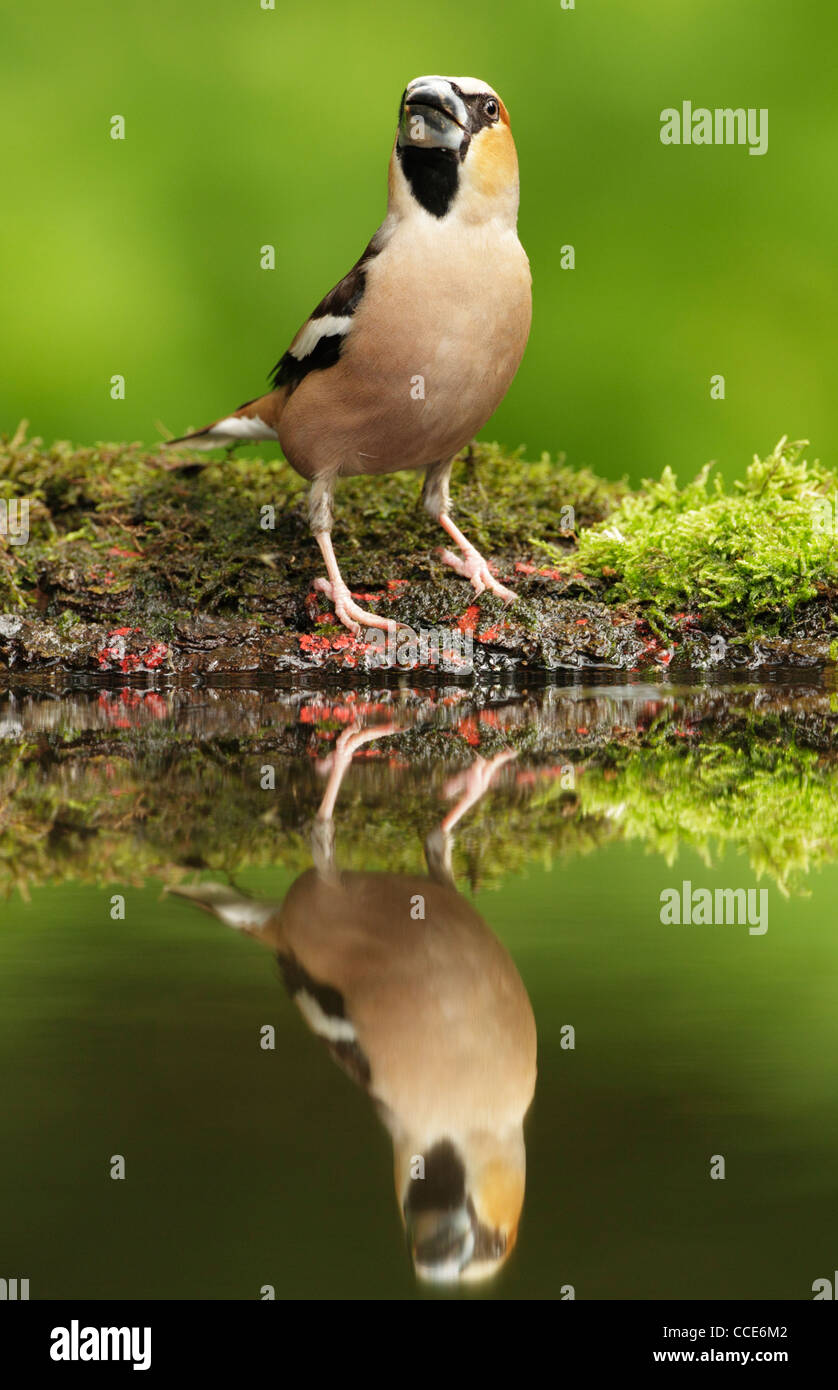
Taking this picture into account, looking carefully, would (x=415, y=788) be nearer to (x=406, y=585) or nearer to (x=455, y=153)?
(x=406, y=585)

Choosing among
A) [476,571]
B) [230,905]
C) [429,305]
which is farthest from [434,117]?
[230,905]

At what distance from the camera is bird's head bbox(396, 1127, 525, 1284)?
86 cm

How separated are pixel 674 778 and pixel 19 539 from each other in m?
2.77

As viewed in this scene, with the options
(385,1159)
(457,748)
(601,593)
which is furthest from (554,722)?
(385,1159)

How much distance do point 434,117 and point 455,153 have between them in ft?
0.35

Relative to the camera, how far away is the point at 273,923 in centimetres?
145

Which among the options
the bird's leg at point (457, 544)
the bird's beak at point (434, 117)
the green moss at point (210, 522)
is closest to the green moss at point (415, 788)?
the bird's leg at point (457, 544)

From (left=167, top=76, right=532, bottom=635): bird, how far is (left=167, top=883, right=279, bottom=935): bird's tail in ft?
7.20

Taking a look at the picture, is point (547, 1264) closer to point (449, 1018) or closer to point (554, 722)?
point (449, 1018)

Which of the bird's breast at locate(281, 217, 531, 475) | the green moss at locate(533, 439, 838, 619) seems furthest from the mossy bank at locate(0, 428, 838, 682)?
the bird's breast at locate(281, 217, 531, 475)

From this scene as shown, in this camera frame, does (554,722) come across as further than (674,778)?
Yes

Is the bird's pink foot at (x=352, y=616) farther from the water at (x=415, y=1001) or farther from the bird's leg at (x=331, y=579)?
the water at (x=415, y=1001)

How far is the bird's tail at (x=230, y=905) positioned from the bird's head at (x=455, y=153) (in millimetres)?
2477

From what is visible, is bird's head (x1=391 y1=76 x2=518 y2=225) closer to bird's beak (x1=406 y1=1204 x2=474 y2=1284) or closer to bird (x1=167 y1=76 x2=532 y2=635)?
bird (x1=167 y1=76 x2=532 y2=635)
